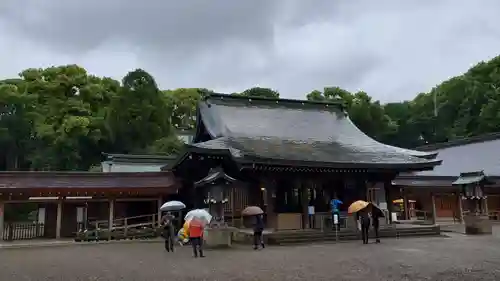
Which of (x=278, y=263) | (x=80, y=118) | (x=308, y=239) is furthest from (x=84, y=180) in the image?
(x=80, y=118)

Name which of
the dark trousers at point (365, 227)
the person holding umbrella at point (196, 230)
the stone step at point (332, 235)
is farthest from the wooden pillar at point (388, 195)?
the person holding umbrella at point (196, 230)

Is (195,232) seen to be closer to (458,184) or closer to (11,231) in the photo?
(11,231)

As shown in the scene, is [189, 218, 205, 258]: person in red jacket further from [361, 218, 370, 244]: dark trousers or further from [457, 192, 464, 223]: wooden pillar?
[457, 192, 464, 223]: wooden pillar

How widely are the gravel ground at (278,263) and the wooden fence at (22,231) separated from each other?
5.69m

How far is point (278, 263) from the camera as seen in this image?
10.2m

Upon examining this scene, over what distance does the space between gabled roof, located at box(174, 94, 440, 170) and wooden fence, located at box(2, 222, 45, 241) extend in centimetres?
865

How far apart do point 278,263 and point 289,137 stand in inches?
437

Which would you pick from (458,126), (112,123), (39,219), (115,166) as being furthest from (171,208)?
(458,126)

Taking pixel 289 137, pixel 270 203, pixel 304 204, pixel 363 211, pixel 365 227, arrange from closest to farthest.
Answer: pixel 365 227 → pixel 363 211 → pixel 270 203 → pixel 304 204 → pixel 289 137

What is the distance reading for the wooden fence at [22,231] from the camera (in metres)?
19.1

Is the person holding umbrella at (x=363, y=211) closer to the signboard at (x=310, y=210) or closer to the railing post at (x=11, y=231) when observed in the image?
the signboard at (x=310, y=210)

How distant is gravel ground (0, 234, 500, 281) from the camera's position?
853 cm

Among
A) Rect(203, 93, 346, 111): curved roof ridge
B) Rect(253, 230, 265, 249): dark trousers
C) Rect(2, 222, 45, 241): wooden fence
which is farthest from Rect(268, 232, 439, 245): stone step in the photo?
Rect(2, 222, 45, 241): wooden fence

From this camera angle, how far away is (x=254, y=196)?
1834 cm
